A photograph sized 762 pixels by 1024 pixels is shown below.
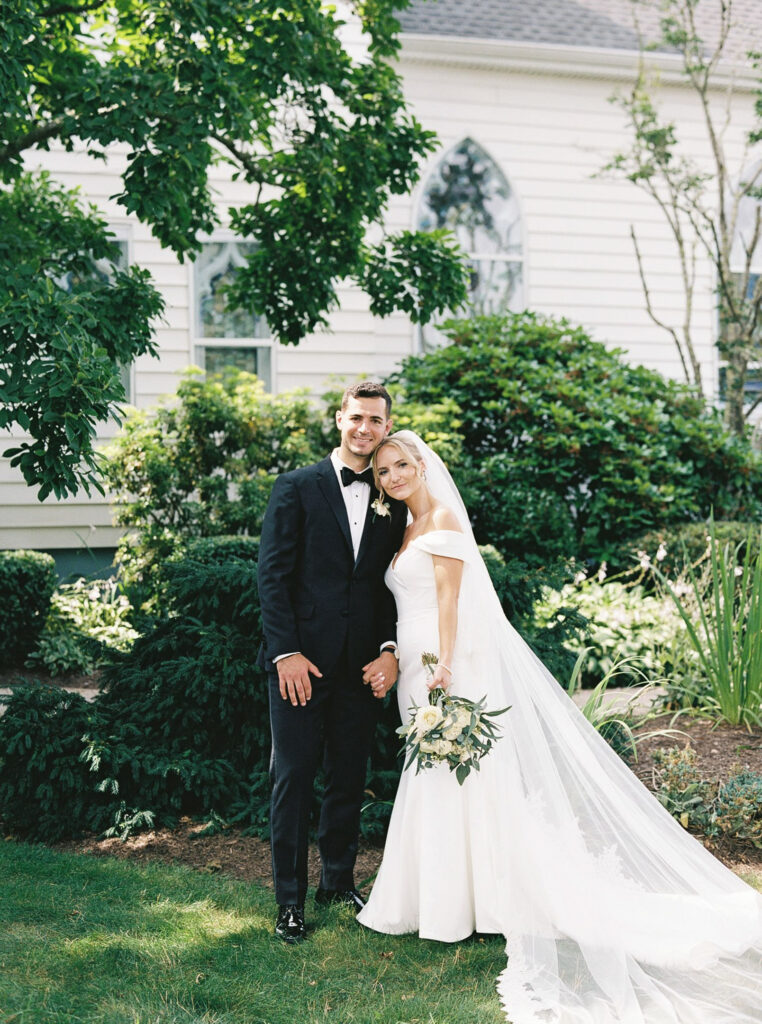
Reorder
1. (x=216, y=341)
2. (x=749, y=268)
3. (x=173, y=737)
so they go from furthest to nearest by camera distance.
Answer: (x=749, y=268)
(x=216, y=341)
(x=173, y=737)

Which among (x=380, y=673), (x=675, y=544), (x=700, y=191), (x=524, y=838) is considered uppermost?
(x=700, y=191)

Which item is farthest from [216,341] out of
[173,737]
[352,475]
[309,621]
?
[309,621]

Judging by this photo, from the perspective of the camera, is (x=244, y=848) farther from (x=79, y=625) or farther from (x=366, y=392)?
(x=79, y=625)

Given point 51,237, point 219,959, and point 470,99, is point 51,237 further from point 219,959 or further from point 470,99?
point 470,99

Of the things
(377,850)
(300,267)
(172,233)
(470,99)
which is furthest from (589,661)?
(470,99)

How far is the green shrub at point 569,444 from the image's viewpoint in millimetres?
9258

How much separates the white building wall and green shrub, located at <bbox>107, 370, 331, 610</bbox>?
5.25ft

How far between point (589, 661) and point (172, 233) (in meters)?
4.24

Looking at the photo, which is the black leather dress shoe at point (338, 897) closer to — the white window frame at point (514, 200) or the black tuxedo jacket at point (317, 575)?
the black tuxedo jacket at point (317, 575)

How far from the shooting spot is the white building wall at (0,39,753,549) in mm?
10750

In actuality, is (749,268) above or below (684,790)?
above

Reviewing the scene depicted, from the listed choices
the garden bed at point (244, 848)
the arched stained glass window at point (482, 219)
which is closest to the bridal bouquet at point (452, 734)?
the garden bed at point (244, 848)

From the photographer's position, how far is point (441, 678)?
13.2 feet

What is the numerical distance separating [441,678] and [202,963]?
1.38 meters
